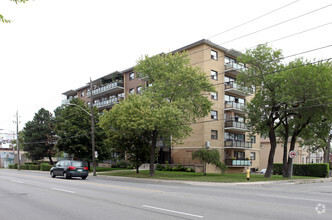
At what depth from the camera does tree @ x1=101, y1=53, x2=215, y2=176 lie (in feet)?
81.5

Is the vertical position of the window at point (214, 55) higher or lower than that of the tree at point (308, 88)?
higher

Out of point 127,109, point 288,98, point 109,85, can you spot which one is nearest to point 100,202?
point 127,109

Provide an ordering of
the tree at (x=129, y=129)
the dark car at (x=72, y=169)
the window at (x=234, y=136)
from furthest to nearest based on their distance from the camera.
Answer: the window at (x=234, y=136) < the tree at (x=129, y=129) < the dark car at (x=72, y=169)

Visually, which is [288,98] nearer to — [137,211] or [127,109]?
[127,109]

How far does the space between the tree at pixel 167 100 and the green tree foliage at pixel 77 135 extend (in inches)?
451

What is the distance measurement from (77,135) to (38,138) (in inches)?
860

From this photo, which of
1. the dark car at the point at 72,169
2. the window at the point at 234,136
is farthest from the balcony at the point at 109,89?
the dark car at the point at 72,169

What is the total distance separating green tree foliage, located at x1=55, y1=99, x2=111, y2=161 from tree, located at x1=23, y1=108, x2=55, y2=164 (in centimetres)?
1667

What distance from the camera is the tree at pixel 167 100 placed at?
24.8m

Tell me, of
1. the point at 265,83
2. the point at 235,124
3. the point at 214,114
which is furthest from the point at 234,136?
the point at 265,83

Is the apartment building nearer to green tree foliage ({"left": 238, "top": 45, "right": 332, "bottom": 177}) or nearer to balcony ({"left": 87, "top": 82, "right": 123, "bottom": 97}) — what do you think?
green tree foliage ({"left": 238, "top": 45, "right": 332, "bottom": 177})

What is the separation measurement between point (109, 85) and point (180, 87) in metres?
25.5

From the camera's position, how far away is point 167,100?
28203mm

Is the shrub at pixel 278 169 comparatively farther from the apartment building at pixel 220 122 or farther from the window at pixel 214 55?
the window at pixel 214 55
